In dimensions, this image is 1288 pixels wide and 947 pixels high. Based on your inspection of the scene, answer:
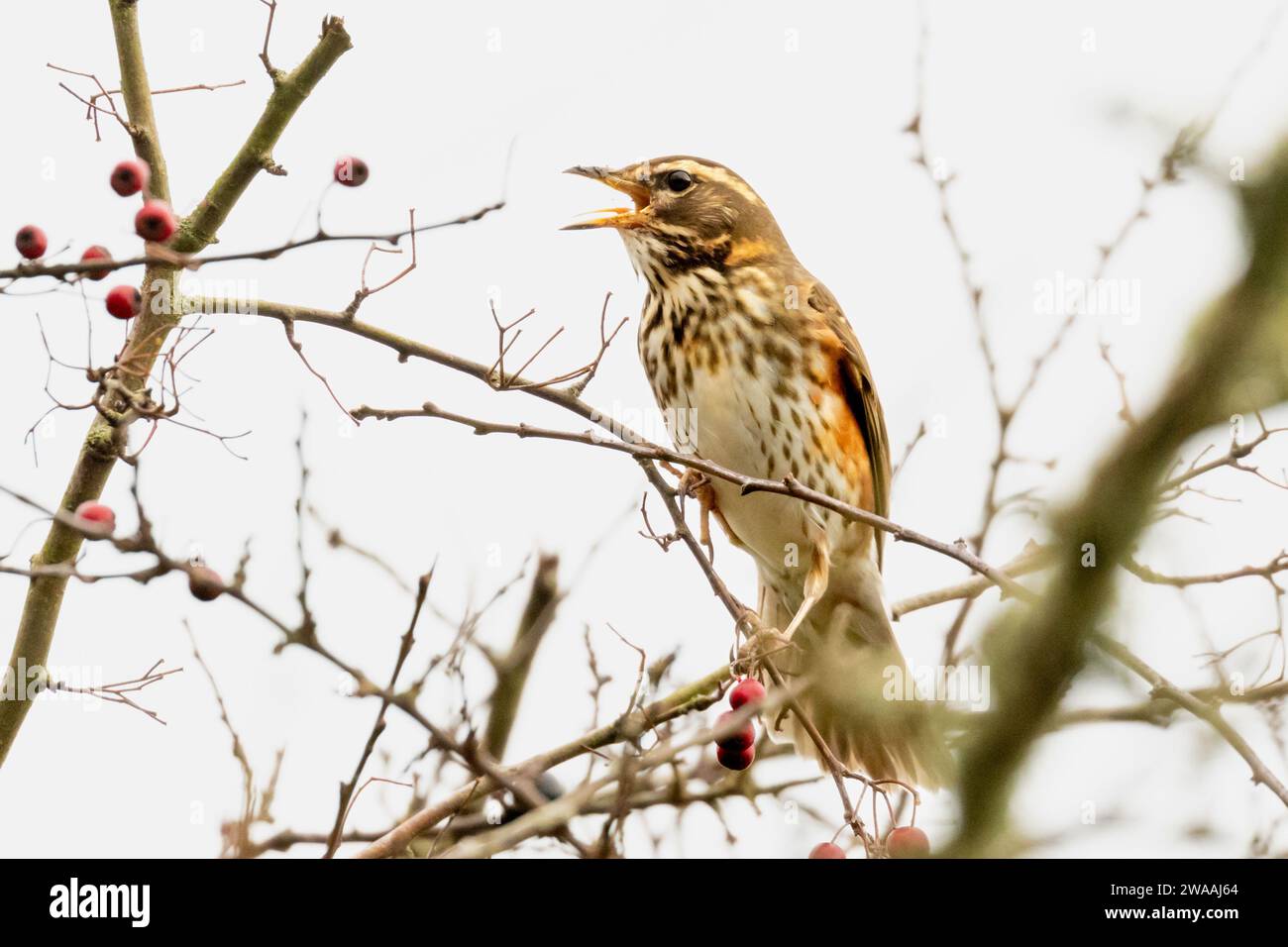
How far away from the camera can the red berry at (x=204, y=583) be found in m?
2.79

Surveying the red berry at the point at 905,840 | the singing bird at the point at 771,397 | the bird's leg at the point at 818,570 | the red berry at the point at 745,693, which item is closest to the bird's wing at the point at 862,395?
the singing bird at the point at 771,397

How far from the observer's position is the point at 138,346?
12.1 ft

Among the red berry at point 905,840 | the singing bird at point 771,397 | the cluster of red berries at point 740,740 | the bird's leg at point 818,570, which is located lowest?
the red berry at point 905,840

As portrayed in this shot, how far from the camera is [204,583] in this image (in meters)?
2.83

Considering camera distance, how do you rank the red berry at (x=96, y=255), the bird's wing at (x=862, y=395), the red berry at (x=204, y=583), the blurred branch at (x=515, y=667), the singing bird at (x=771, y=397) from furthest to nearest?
the bird's wing at (x=862, y=395)
the singing bird at (x=771, y=397)
the blurred branch at (x=515, y=667)
the red berry at (x=96, y=255)
the red berry at (x=204, y=583)

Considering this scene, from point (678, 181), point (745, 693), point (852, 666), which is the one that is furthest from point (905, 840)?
point (678, 181)

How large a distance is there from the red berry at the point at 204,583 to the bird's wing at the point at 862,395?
4305 millimetres

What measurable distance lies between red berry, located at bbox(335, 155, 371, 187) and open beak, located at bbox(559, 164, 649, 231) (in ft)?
7.41

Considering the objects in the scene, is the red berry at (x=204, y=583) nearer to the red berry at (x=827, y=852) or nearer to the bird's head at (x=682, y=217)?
the red berry at (x=827, y=852)

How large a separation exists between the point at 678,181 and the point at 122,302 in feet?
11.7

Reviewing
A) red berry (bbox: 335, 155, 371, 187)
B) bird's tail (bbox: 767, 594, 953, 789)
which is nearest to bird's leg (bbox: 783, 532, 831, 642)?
bird's tail (bbox: 767, 594, 953, 789)

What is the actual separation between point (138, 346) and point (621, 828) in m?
1.83
